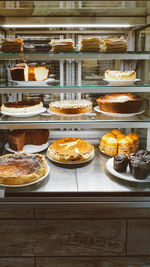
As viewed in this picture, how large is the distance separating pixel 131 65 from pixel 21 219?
202 centimetres

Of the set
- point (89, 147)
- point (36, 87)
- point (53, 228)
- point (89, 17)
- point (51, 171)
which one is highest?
point (89, 17)

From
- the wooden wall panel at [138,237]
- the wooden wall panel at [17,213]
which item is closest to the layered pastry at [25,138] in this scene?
the wooden wall panel at [17,213]

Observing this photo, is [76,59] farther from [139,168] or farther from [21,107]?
[139,168]

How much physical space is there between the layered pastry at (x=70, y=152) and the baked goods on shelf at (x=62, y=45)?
101 cm

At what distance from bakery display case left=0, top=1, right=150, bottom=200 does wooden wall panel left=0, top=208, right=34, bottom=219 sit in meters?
0.13

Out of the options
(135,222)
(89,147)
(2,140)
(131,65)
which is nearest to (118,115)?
(89,147)

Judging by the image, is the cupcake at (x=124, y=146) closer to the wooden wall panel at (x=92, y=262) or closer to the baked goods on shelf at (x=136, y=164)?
the baked goods on shelf at (x=136, y=164)

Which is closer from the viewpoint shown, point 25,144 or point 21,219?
point 21,219

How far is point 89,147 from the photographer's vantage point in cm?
268

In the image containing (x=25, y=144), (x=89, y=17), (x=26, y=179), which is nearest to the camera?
(x=26, y=179)

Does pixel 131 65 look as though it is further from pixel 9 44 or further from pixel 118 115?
pixel 9 44

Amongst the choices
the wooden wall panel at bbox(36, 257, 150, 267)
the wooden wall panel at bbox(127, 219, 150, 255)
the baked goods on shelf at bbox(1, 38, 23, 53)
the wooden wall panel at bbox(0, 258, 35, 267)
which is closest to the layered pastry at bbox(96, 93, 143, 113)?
the baked goods on shelf at bbox(1, 38, 23, 53)

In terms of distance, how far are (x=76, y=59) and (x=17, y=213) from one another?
1456 millimetres

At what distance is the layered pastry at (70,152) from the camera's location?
2520 millimetres
